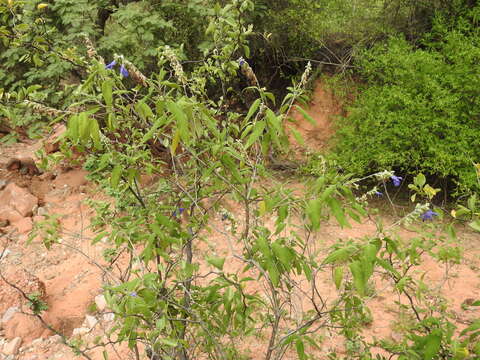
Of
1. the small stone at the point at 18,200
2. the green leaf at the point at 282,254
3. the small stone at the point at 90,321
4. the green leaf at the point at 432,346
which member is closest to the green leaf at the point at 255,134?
the green leaf at the point at 282,254

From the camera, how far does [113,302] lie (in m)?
1.37

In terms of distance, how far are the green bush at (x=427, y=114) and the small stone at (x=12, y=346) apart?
141 inches

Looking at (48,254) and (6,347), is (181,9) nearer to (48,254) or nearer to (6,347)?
(48,254)

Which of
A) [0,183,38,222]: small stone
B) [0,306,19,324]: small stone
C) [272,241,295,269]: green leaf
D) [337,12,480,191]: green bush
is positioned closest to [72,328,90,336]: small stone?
[0,306,19,324]: small stone

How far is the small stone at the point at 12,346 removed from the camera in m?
2.96

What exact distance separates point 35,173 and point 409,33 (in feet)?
19.0

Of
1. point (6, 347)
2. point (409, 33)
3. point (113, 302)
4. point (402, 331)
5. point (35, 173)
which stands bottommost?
point (35, 173)

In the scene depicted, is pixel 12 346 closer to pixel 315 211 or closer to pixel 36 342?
pixel 36 342

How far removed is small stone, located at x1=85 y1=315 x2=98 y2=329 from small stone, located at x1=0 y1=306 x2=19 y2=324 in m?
0.64

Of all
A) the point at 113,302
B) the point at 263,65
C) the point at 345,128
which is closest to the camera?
the point at 113,302

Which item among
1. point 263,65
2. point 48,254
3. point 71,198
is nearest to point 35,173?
point 71,198

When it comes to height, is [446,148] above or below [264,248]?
below

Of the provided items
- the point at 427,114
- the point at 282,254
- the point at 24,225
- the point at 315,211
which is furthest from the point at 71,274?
the point at 427,114

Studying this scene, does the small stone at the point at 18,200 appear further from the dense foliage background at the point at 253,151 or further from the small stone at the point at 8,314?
the small stone at the point at 8,314
